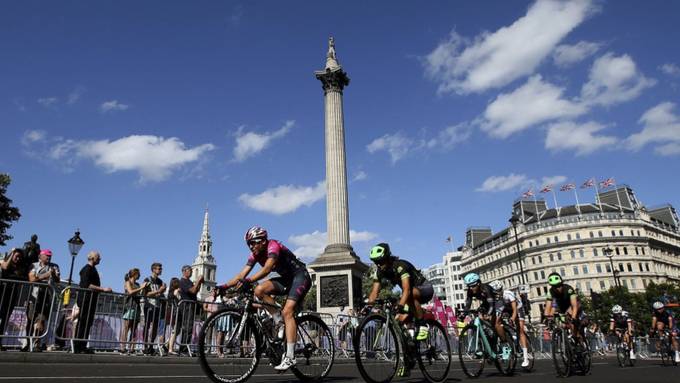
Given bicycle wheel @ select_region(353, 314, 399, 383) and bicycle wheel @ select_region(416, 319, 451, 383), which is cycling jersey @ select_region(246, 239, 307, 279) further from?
bicycle wheel @ select_region(416, 319, 451, 383)

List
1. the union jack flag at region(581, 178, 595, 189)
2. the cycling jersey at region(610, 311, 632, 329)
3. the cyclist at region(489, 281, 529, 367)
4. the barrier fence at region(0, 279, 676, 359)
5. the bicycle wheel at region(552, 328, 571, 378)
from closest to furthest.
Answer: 1. the bicycle wheel at region(552, 328, 571, 378)
2. the cyclist at region(489, 281, 529, 367)
3. the barrier fence at region(0, 279, 676, 359)
4. the cycling jersey at region(610, 311, 632, 329)
5. the union jack flag at region(581, 178, 595, 189)

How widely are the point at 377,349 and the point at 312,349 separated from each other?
83cm

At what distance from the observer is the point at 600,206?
96.6 meters

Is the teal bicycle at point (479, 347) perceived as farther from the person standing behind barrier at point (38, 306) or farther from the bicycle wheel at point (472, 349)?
the person standing behind barrier at point (38, 306)

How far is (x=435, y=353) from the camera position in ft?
22.0

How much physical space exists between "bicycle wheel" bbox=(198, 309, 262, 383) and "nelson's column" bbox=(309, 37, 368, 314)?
20346 mm

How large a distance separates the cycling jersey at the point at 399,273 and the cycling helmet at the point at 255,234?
177cm

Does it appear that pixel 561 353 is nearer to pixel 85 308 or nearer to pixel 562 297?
pixel 562 297

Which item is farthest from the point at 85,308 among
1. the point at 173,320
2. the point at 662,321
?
the point at 662,321

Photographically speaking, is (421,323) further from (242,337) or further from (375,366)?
(242,337)

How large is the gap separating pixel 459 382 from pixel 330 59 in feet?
108

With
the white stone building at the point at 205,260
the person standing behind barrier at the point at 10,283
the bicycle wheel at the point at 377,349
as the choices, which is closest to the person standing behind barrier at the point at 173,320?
the person standing behind barrier at the point at 10,283

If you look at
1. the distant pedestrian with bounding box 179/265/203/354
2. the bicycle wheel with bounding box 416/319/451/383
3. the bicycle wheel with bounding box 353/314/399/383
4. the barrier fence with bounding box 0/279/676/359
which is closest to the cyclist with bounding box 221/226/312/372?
the bicycle wheel with bounding box 353/314/399/383

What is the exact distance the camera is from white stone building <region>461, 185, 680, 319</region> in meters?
92.2
